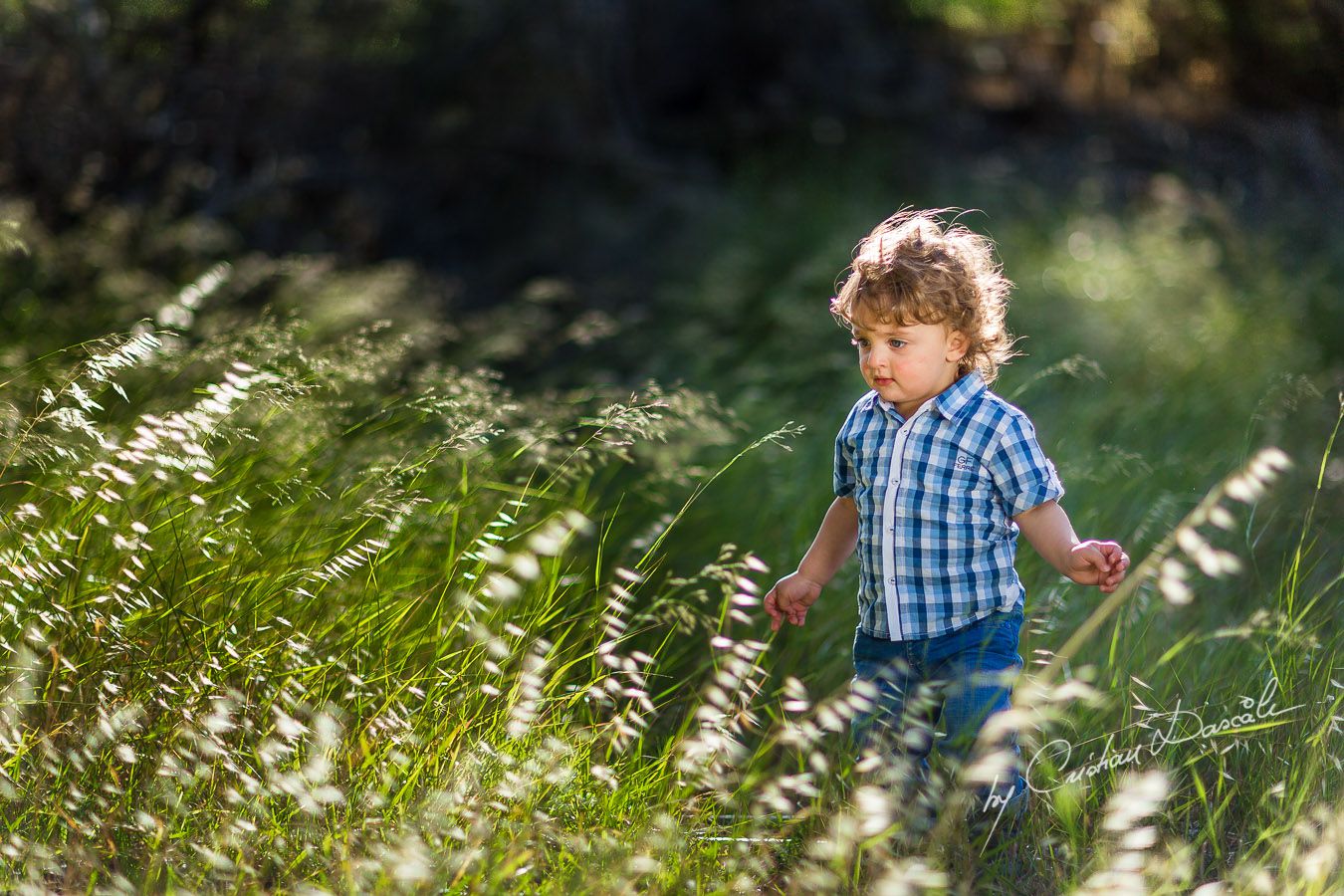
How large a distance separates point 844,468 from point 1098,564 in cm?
63

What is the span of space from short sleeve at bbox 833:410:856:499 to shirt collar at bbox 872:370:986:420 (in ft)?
0.49

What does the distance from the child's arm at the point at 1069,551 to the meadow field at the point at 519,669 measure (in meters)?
0.19

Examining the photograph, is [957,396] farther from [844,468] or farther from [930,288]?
[844,468]

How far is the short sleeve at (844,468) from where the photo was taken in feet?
9.26

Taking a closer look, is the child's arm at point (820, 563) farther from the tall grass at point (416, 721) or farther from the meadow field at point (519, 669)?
the tall grass at point (416, 721)

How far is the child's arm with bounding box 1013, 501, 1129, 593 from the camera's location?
2.39m

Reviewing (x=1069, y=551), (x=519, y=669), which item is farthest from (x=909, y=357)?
(x=519, y=669)

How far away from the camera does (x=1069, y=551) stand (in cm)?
252

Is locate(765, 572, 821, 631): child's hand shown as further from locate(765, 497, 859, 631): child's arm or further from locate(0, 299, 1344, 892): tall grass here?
locate(0, 299, 1344, 892): tall grass

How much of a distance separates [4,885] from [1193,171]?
1055cm

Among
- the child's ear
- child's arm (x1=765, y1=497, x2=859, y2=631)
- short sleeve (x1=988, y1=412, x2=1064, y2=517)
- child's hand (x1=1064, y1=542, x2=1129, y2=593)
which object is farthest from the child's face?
child's hand (x1=1064, y1=542, x2=1129, y2=593)

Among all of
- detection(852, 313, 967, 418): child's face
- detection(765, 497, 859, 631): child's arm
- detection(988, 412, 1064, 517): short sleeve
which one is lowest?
detection(765, 497, 859, 631): child's arm

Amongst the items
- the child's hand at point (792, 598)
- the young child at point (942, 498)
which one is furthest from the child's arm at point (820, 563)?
the young child at point (942, 498)

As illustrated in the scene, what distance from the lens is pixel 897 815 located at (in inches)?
97.0
